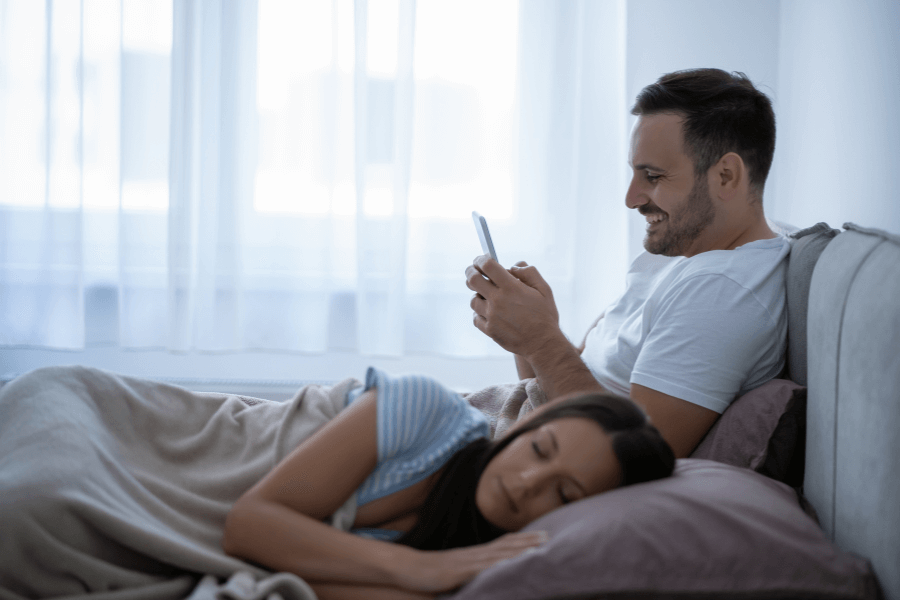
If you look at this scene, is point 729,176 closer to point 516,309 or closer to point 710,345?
point 710,345

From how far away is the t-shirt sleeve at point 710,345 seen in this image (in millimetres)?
1132

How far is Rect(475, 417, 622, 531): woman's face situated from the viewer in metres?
0.82

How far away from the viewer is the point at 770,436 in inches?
40.5

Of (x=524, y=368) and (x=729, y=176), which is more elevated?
(x=729, y=176)

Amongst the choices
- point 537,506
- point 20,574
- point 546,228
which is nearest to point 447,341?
point 546,228

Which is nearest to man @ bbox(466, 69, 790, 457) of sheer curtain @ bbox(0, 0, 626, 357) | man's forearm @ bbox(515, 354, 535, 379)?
man's forearm @ bbox(515, 354, 535, 379)

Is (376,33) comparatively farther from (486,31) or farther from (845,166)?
(845,166)

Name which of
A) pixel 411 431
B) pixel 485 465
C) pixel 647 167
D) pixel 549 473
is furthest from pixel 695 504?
pixel 647 167

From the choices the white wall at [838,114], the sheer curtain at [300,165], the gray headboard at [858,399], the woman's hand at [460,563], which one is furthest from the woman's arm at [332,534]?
the sheer curtain at [300,165]

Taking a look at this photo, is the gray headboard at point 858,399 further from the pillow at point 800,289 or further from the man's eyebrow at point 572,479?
the man's eyebrow at point 572,479

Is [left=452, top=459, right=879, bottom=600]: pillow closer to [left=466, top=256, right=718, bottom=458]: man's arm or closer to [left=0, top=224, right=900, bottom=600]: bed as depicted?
[left=0, top=224, right=900, bottom=600]: bed

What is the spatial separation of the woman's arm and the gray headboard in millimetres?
434

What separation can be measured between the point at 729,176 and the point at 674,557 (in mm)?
921

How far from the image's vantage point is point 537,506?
832 millimetres
